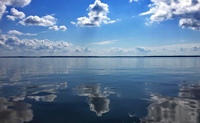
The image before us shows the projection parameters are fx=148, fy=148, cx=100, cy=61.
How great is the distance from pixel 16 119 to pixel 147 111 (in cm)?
899

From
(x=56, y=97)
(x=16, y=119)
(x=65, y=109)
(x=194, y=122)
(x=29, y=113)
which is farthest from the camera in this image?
(x=56, y=97)

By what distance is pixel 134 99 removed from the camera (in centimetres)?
1391

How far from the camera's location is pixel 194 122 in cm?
902

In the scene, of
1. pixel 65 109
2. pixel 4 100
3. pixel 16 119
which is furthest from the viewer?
pixel 4 100

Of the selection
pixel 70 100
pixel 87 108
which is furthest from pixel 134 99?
pixel 70 100

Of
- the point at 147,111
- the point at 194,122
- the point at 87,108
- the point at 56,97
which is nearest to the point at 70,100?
the point at 56,97

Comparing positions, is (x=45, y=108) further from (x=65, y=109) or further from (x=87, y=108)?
(x=87, y=108)

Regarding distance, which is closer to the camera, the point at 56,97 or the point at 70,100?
the point at 70,100

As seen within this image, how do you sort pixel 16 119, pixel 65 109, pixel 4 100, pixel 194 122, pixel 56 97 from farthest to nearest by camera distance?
pixel 56 97 → pixel 4 100 → pixel 65 109 → pixel 16 119 → pixel 194 122

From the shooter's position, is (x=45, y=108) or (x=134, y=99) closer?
(x=45, y=108)

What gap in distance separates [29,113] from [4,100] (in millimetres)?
4889

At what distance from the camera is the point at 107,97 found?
14.6 metres

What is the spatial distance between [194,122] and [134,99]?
550 centimetres

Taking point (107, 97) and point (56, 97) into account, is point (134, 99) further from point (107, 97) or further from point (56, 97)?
point (56, 97)
